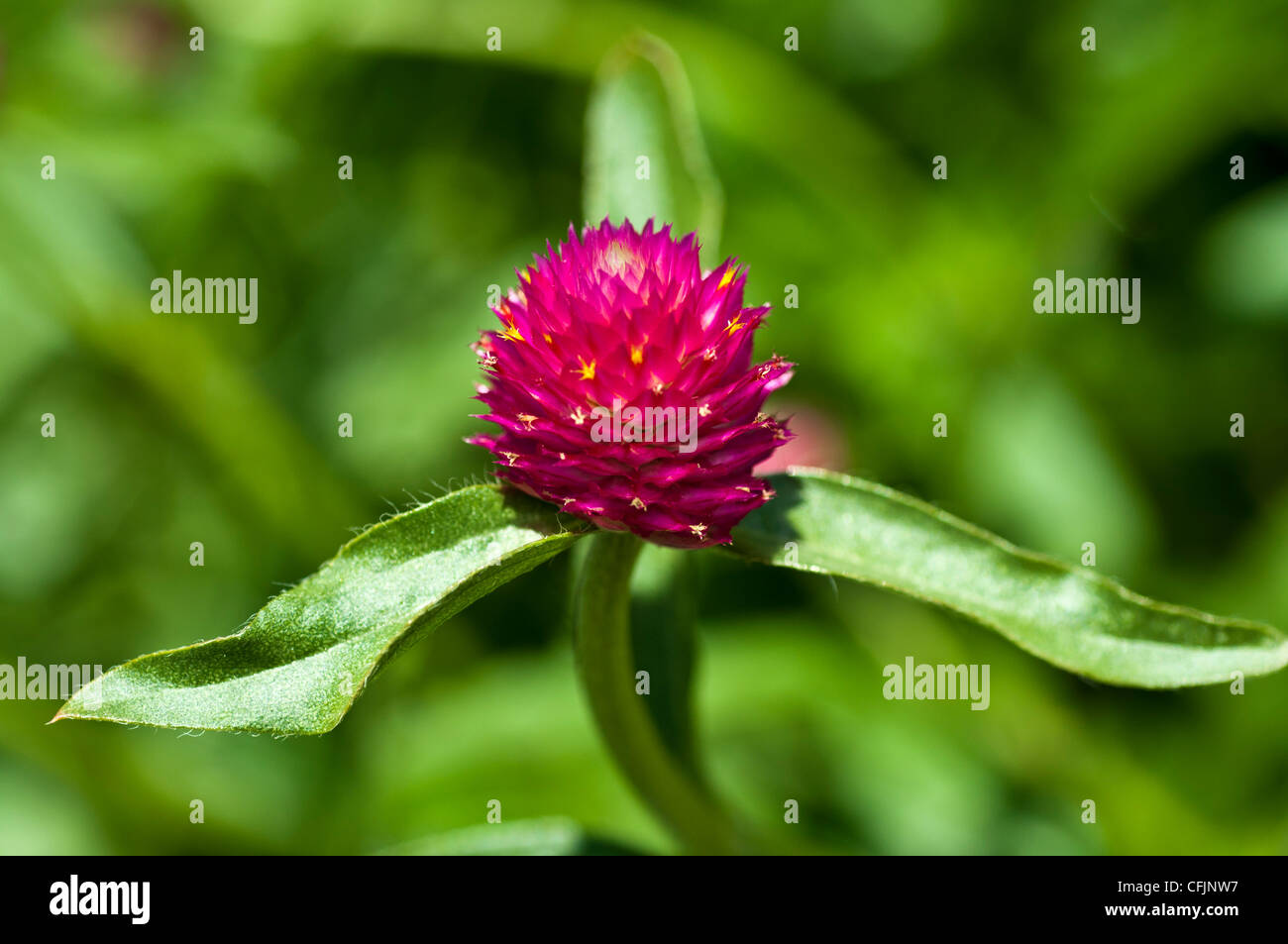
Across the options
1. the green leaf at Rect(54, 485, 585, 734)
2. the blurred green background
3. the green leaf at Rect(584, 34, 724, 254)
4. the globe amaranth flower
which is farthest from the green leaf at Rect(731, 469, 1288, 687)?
the blurred green background

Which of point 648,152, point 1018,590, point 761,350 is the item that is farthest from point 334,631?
point 761,350

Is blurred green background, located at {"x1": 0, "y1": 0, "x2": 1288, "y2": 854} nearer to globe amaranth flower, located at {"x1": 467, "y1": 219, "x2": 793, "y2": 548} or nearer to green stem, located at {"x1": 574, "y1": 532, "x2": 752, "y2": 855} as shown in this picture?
green stem, located at {"x1": 574, "y1": 532, "x2": 752, "y2": 855}

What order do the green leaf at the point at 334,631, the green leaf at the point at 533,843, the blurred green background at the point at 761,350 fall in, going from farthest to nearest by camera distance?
the blurred green background at the point at 761,350
the green leaf at the point at 533,843
the green leaf at the point at 334,631

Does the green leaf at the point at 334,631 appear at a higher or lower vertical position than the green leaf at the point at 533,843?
higher

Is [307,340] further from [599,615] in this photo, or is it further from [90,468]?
[599,615]

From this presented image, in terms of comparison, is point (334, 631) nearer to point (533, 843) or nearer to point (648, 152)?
point (533, 843)

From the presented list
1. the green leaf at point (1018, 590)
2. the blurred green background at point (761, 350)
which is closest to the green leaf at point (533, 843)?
the green leaf at point (1018, 590)

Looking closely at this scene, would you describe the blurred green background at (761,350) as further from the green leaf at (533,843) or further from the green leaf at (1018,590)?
the green leaf at (1018,590)
